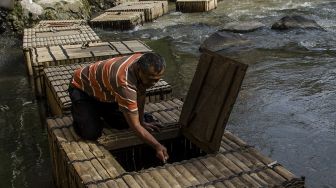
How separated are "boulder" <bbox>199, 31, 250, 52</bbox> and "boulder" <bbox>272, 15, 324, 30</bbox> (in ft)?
6.22

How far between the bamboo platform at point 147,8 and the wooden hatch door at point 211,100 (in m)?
12.0

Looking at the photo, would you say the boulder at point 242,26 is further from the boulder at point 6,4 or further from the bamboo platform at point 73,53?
the boulder at point 6,4

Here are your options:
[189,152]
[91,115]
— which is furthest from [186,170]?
[91,115]

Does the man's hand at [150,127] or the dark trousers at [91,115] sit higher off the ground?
the dark trousers at [91,115]

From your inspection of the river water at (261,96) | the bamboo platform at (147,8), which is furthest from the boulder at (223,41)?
the bamboo platform at (147,8)

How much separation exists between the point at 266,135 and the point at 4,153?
4.04 metres

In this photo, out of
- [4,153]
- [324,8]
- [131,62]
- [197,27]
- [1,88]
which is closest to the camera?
[131,62]

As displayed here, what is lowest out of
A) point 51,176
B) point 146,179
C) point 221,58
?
point 51,176

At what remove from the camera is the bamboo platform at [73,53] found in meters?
8.59

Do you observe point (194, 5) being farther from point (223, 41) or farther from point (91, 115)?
point (91, 115)

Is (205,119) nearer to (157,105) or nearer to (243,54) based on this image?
(157,105)

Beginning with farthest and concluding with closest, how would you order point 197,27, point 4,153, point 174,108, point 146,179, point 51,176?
1. point 197,27
2. point 4,153
3. point 51,176
4. point 174,108
5. point 146,179

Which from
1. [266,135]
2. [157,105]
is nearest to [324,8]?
[266,135]

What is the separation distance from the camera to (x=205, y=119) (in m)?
4.79
